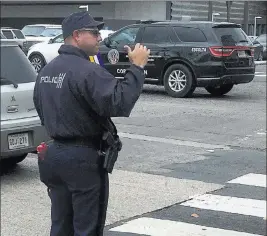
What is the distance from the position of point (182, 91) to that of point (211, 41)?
1.41 m

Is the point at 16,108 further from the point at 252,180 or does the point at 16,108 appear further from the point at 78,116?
the point at 78,116

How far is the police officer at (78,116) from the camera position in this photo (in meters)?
3.78

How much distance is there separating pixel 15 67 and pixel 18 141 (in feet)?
3.09

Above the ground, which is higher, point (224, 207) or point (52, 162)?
point (52, 162)

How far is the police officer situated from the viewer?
378 cm

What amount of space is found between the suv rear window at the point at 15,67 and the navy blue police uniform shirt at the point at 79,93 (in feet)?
12.4

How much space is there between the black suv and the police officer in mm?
11732

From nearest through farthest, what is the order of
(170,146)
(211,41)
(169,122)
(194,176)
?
(194,176) < (170,146) < (169,122) < (211,41)

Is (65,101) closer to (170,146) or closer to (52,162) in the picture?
(52,162)

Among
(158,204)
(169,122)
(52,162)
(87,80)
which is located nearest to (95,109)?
(87,80)

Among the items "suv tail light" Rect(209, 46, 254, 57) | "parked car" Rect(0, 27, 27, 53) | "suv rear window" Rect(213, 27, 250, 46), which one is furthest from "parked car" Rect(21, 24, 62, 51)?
"suv tail light" Rect(209, 46, 254, 57)

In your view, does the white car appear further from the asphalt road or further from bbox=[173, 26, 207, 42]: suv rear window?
the asphalt road

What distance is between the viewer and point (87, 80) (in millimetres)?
3807

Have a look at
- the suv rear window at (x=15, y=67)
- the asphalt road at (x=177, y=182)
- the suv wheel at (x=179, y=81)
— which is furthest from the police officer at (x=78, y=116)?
the suv wheel at (x=179, y=81)
